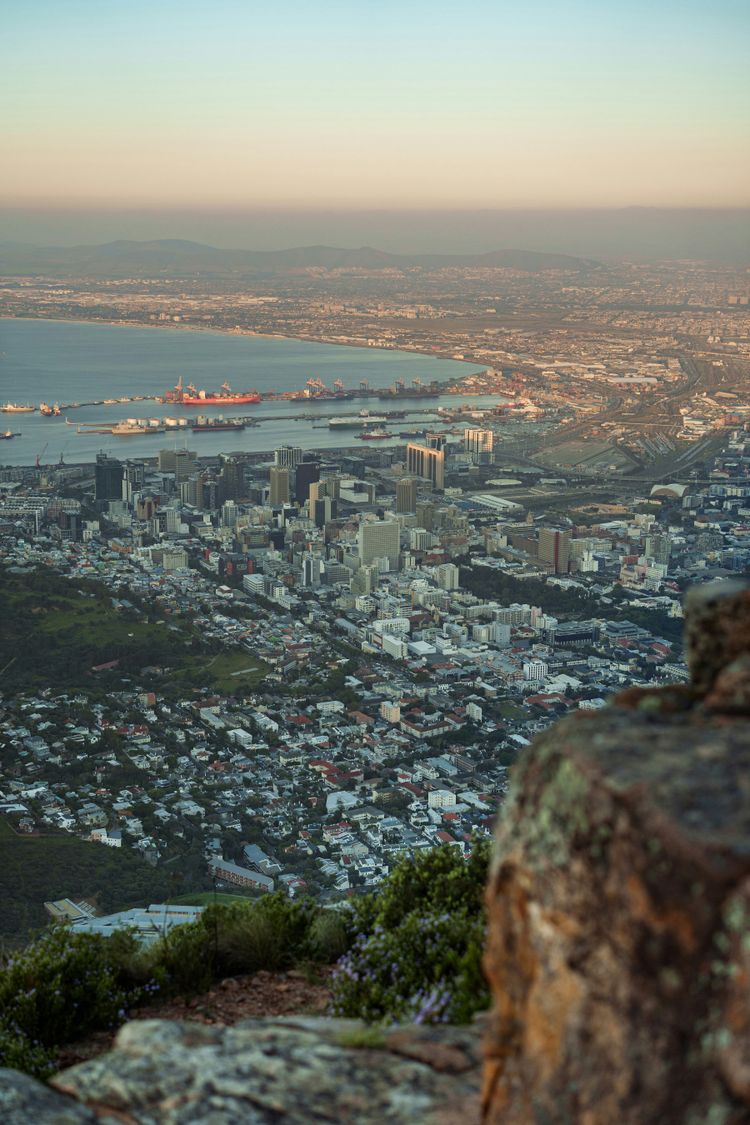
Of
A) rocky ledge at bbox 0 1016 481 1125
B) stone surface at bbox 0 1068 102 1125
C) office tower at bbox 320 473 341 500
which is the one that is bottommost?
office tower at bbox 320 473 341 500

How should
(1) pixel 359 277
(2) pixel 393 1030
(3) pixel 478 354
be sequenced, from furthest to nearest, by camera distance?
(1) pixel 359 277, (3) pixel 478 354, (2) pixel 393 1030

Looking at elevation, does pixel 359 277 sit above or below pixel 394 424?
above

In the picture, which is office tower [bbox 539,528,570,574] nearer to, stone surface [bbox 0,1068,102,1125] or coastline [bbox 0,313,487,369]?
stone surface [bbox 0,1068,102,1125]

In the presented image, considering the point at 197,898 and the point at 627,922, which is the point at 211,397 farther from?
the point at 627,922

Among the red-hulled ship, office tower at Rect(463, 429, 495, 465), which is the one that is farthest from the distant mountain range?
office tower at Rect(463, 429, 495, 465)

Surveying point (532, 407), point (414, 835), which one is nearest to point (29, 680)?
point (414, 835)

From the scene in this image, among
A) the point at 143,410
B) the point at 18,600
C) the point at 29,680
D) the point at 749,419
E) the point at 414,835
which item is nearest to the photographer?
the point at 414,835

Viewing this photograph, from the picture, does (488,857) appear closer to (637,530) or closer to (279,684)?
(279,684)
